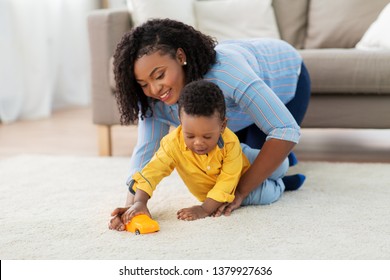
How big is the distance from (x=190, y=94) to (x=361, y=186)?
0.80 m

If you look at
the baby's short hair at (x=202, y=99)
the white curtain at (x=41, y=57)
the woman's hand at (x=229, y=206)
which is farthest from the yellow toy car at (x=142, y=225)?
the white curtain at (x=41, y=57)

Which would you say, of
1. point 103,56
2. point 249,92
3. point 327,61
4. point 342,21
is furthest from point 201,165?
point 342,21

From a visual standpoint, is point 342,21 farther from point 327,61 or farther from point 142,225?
point 142,225

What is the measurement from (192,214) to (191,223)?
1.4 inches

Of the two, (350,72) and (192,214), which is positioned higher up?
(350,72)

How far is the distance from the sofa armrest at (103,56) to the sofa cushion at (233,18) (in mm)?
479

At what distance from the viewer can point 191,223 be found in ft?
5.30

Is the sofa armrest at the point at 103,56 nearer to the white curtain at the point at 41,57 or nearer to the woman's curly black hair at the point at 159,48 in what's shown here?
the woman's curly black hair at the point at 159,48

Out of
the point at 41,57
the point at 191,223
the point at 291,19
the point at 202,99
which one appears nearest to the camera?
the point at 202,99

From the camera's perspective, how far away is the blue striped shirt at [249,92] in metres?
1.66

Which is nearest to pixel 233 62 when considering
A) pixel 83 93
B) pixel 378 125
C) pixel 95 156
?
pixel 378 125

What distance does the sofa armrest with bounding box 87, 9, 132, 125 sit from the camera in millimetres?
2609

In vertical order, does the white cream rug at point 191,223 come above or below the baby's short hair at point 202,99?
below

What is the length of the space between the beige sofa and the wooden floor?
21 cm
